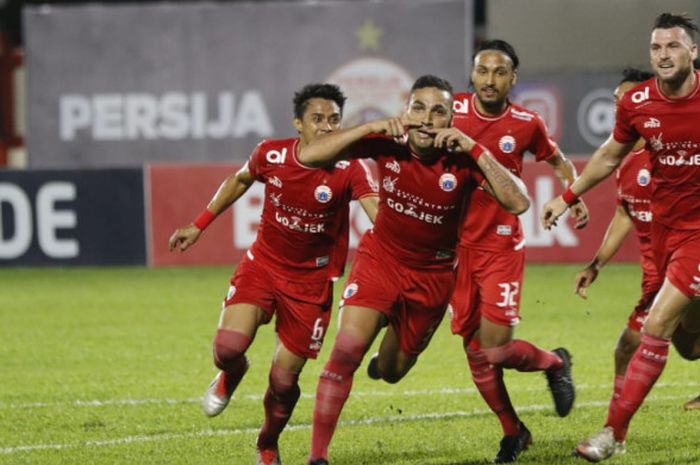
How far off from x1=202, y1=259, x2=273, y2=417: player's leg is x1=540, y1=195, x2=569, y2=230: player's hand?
1.46 m

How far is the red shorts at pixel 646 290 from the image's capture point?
8406mm

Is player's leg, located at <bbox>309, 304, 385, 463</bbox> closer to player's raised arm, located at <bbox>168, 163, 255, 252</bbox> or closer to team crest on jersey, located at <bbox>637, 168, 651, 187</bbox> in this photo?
player's raised arm, located at <bbox>168, 163, 255, 252</bbox>

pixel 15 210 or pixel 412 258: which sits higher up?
pixel 412 258

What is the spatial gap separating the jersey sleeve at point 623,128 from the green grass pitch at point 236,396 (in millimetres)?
1596

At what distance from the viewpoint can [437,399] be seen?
9.55 meters

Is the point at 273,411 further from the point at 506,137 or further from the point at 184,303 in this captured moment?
the point at 184,303

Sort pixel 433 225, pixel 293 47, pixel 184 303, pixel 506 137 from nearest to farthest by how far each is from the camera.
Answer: pixel 433 225, pixel 506 137, pixel 184 303, pixel 293 47

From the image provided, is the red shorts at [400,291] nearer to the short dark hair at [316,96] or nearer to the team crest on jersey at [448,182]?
the team crest on jersey at [448,182]

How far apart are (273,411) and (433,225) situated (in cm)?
123

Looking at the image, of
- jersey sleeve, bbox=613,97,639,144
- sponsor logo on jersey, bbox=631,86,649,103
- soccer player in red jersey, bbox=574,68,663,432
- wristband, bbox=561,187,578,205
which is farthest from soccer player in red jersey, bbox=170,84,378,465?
soccer player in red jersey, bbox=574,68,663,432

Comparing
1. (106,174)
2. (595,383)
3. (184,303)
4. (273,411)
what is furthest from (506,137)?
(106,174)

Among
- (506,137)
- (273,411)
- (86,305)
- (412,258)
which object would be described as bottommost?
(86,305)

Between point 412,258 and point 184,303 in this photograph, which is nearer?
point 412,258

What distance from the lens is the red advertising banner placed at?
17.5 m
